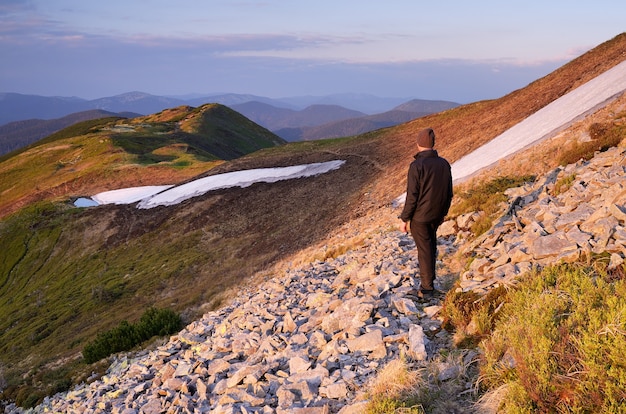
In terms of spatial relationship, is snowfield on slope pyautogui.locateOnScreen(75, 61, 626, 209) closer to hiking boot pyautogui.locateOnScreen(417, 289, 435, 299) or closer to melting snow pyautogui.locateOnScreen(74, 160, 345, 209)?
melting snow pyautogui.locateOnScreen(74, 160, 345, 209)

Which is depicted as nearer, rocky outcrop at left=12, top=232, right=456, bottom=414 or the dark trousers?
rocky outcrop at left=12, top=232, right=456, bottom=414

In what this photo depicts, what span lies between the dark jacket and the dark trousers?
0.68 feet

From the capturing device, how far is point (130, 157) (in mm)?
92125

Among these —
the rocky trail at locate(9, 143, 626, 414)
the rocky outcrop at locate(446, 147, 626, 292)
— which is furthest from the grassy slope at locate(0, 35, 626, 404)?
the rocky trail at locate(9, 143, 626, 414)

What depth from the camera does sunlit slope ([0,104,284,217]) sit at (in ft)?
243

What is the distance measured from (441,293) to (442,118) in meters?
44.5

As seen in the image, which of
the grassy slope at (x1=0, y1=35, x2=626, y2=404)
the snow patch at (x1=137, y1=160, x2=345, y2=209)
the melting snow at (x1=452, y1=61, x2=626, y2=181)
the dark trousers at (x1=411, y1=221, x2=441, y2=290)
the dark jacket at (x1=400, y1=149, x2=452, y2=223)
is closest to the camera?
the dark jacket at (x1=400, y1=149, x2=452, y2=223)

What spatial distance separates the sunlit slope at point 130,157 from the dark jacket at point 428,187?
5953 centimetres

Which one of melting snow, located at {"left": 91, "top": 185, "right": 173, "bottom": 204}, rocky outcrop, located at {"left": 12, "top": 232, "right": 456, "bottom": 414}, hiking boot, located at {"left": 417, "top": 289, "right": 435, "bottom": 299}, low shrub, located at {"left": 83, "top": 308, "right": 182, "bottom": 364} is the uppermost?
hiking boot, located at {"left": 417, "top": 289, "right": 435, "bottom": 299}

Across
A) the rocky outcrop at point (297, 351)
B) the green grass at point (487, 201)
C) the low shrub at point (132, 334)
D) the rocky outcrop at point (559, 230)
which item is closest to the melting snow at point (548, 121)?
the green grass at point (487, 201)

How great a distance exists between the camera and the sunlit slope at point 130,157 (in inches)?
2913

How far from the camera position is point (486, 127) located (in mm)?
35625

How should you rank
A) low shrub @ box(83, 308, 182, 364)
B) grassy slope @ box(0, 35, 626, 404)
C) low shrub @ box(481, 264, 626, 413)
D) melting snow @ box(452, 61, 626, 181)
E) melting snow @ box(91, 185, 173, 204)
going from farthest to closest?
melting snow @ box(91, 185, 173, 204) < grassy slope @ box(0, 35, 626, 404) < melting snow @ box(452, 61, 626, 181) < low shrub @ box(83, 308, 182, 364) < low shrub @ box(481, 264, 626, 413)

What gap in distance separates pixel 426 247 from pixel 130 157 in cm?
9328
